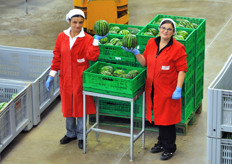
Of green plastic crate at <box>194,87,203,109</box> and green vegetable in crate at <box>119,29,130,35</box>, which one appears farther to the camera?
green plastic crate at <box>194,87,203,109</box>

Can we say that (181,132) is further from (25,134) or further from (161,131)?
(25,134)

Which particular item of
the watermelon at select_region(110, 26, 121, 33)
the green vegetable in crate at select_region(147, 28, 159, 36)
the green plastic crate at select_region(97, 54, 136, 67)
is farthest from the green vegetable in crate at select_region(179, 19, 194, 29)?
the green plastic crate at select_region(97, 54, 136, 67)

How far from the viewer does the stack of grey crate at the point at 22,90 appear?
283 inches

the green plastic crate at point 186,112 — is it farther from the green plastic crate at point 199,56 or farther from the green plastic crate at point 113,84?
the green plastic crate at point 113,84

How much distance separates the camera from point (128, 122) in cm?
794

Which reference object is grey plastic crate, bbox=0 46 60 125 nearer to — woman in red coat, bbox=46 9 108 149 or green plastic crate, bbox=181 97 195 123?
woman in red coat, bbox=46 9 108 149

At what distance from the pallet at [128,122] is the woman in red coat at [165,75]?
694 millimetres

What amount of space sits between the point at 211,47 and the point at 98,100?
15.5 ft

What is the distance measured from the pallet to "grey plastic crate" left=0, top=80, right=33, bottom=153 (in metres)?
1.01

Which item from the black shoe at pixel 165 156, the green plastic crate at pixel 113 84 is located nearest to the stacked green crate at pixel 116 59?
the green plastic crate at pixel 113 84

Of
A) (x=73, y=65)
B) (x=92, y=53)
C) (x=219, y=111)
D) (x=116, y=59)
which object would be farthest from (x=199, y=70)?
(x=219, y=111)

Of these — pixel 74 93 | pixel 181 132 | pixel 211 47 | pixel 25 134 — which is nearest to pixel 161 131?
pixel 181 132

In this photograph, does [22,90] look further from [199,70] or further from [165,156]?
[199,70]

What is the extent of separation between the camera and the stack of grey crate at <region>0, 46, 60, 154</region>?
718 centimetres
